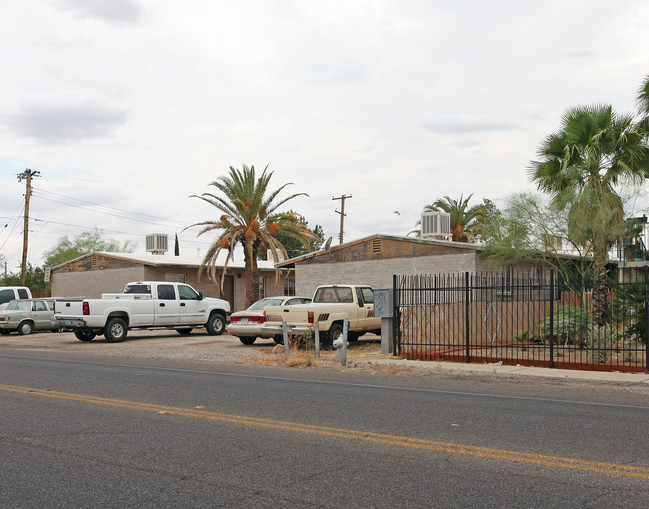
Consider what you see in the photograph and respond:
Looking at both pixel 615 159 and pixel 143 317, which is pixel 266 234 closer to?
pixel 143 317

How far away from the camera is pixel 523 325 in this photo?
65.1 feet

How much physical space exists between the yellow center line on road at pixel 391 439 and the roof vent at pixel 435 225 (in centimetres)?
2045

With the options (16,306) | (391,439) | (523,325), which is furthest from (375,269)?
(391,439)

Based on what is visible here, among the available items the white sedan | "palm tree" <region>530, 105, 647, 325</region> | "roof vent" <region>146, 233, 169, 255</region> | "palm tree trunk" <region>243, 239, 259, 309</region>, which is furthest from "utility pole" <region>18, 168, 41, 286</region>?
"palm tree" <region>530, 105, 647, 325</region>

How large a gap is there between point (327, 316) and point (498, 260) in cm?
687

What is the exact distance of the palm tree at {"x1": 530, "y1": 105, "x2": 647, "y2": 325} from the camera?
19.2 meters

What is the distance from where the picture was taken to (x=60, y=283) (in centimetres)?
4122

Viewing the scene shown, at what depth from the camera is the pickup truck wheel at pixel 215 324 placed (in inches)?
1057

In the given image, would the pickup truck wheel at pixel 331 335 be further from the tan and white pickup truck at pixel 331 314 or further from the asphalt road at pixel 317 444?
the asphalt road at pixel 317 444

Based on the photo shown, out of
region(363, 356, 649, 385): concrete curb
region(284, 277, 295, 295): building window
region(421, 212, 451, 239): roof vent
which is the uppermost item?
region(421, 212, 451, 239): roof vent

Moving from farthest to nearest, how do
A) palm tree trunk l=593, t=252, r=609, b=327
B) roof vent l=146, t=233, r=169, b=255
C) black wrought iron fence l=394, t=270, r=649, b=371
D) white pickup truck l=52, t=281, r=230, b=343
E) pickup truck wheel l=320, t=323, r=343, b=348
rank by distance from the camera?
roof vent l=146, t=233, r=169, b=255 < white pickup truck l=52, t=281, r=230, b=343 < pickup truck wheel l=320, t=323, r=343, b=348 < palm tree trunk l=593, t=252, r=609, b=327 < black wrought iron fence l=394, t=270, r=649, b=371

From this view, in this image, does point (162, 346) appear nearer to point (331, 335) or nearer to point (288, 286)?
point (331, 335)

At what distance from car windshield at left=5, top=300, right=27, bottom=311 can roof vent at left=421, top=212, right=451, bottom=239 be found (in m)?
17.1

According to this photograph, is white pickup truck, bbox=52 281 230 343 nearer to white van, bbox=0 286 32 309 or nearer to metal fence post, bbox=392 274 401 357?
white van, bbox=0 286 32 309
